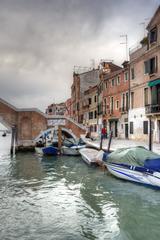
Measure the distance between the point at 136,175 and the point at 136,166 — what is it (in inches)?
12.4

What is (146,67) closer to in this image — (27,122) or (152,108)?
(152,108)

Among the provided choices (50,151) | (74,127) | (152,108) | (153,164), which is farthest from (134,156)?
(74,127)

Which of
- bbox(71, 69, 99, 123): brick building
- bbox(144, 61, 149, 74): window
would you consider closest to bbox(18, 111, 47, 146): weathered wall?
bbox(144, 61, 149, 74): window

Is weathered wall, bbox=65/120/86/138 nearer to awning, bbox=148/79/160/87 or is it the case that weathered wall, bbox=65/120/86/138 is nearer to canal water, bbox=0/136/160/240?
awning, bbox=148/79/160/87

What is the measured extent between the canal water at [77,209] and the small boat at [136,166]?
29 cm

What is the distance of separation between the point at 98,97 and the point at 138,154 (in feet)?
78.3

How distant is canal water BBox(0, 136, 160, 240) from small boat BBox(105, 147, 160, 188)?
29cm

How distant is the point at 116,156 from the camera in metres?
11.9

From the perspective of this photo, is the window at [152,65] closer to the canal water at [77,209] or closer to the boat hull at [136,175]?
the boat hull at [136,175]

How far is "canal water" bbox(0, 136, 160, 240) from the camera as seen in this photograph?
20.1 ft

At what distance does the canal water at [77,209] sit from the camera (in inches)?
241

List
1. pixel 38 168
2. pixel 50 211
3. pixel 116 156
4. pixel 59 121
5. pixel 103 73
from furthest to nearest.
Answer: pixel 103 73, pixel 59 121, pixel 38 168, pixel 116 156, pixel 50 211

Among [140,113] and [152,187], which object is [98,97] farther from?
[152,187]

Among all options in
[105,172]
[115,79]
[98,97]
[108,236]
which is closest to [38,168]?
[105,172]
